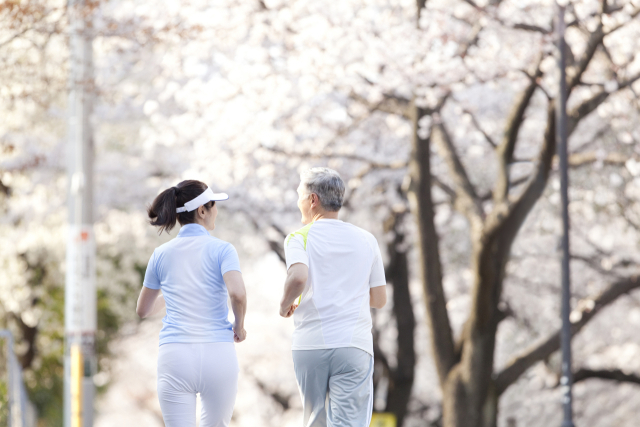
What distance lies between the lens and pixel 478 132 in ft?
47.3

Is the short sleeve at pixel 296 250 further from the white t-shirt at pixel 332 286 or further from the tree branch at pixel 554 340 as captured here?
the tree branch at pixel 554 340

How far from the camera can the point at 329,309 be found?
3.98 metres

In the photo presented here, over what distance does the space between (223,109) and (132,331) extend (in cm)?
1014

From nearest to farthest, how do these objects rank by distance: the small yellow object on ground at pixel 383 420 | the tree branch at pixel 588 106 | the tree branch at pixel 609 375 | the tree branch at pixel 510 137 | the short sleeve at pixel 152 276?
the short sleeve at pixel 152 276 < the tree branch at pixel 588 106 < the tree branch at pixel 510 137 < the tree branch at pixel 609 375 < the small yellow object on ground at pixel 383 420

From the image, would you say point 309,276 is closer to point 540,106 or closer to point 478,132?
point 478,132

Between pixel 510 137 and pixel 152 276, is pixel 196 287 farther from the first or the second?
pixel 510 137

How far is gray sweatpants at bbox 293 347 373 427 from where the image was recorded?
3955 millimetres

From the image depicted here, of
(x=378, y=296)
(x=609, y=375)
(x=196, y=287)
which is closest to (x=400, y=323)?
(x=609, y=375)

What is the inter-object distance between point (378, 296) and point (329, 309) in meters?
0.33

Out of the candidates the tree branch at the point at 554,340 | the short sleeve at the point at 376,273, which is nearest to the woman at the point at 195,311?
the short sleeve at the point at 376,273

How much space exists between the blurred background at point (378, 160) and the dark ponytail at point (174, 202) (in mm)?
3660

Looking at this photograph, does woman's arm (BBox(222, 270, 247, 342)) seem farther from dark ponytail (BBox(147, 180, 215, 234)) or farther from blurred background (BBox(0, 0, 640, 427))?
blurred background (BBox(0, 0, 640, 427))

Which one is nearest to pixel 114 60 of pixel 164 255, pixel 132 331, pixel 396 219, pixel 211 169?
pixel 211 169

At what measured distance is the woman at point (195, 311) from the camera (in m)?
3.81
